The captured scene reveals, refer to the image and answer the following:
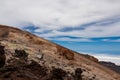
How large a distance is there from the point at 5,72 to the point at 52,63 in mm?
5753

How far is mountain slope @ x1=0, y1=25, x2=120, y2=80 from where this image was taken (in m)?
34.4

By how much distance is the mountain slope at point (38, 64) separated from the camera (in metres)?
34.4

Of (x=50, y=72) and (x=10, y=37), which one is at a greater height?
(x=10, y=37)

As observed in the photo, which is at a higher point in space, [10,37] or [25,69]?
[10,37]

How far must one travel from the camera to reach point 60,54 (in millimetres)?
36719

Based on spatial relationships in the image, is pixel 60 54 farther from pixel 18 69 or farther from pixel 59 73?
pixel 18 69

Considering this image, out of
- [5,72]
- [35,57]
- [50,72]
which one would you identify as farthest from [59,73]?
[5,72]

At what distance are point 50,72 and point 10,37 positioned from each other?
7.21m

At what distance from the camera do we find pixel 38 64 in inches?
1372

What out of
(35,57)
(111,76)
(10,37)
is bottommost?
(111,76)

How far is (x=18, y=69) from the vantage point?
34531 millimetres

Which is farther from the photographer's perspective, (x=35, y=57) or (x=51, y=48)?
(x=51, y=48)

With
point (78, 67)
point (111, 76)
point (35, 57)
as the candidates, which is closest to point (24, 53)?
point (35, 57)

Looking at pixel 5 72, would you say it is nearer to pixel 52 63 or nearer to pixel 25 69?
pixel 25 69
